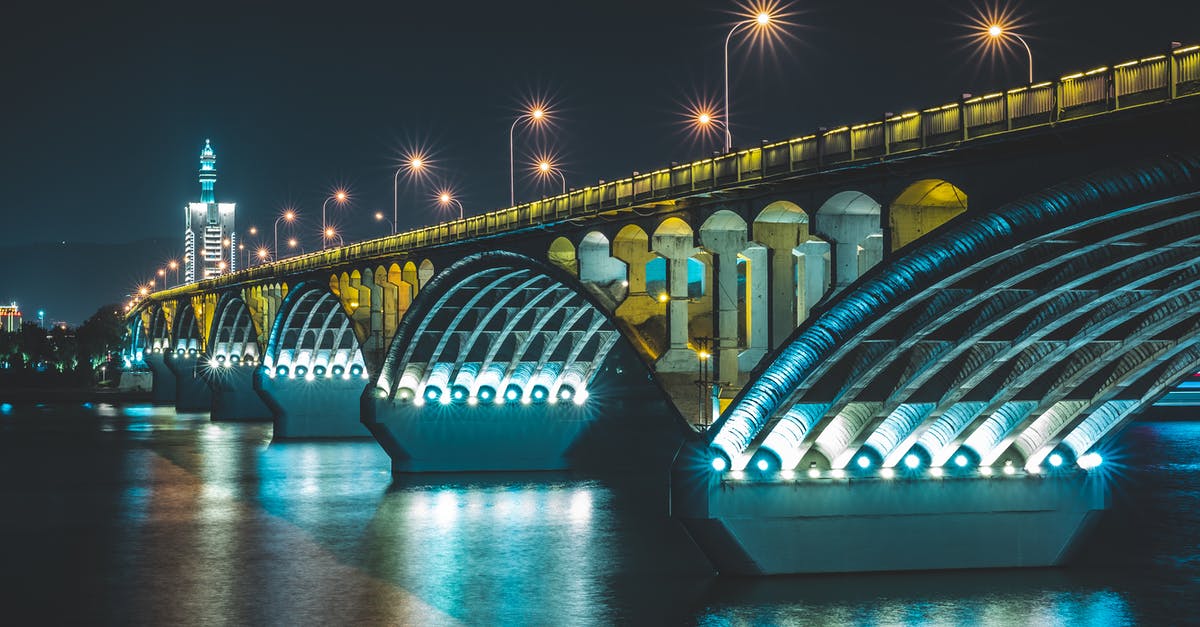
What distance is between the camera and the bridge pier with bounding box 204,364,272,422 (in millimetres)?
114406

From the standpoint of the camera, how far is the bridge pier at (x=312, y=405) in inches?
3568

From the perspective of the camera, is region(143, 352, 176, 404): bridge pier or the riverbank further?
the riverbank

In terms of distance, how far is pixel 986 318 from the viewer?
2989 centimetres

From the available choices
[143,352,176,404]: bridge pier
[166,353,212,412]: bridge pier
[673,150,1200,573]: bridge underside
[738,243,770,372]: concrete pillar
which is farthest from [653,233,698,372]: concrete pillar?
[143,352,176,404]: bridge pier

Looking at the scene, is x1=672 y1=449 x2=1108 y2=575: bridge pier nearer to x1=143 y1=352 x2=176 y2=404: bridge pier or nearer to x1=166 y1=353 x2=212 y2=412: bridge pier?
x1=166 y1=353 x2=212 y2=412: bridge pier

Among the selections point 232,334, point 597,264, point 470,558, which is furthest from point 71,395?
point 470,558

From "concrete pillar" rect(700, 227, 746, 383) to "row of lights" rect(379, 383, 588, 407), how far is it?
27.4m

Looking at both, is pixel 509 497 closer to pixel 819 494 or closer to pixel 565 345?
pixel 565 345

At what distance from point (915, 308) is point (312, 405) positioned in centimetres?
6523

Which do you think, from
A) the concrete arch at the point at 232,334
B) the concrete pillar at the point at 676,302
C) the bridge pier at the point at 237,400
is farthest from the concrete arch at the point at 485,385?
the concrete arch at the point at 232,334

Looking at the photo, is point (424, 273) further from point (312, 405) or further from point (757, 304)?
point (757, 304)

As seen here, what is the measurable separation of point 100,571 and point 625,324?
1649cm

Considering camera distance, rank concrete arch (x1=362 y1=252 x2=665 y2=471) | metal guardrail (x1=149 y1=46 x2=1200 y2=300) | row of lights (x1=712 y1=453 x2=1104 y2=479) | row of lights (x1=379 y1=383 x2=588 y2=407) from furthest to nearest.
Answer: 1. row of lights (x1=379 y1=383 x2=588 y2=407)
2. concrete arch (x1=362 y1=252 x2=665 y2=471)
3. row of lights (x1=712 y1=453 x2=1104 y2=479)
4. metal guardrail (x1=149 y1=46 x2=1200 y2=300)

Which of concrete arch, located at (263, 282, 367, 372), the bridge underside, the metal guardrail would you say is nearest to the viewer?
the metal guardrail
